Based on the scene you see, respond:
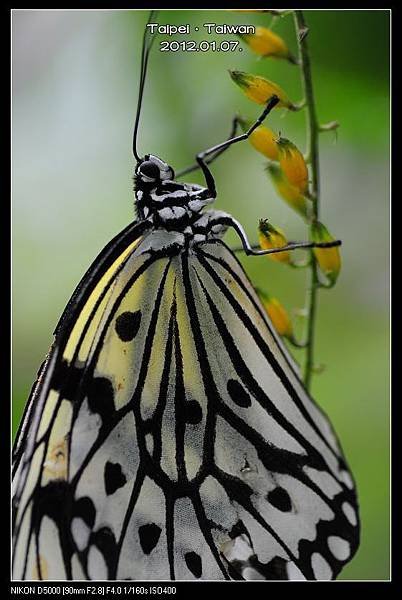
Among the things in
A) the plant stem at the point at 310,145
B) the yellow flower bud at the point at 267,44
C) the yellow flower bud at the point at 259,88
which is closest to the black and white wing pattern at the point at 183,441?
the plant stem at the point at 310,145

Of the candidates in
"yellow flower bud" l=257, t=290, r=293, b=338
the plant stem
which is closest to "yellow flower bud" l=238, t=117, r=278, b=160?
the plant stem

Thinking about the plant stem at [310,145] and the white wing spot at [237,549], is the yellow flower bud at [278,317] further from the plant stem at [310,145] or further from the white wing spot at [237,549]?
the white wing spot at [237,549]

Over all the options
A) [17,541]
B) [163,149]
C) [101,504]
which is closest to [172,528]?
[101,504]

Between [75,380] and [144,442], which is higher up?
[75,380]

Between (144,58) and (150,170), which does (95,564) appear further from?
(144,58)

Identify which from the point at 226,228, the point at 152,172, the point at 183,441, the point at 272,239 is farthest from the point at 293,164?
the point at 183,441
